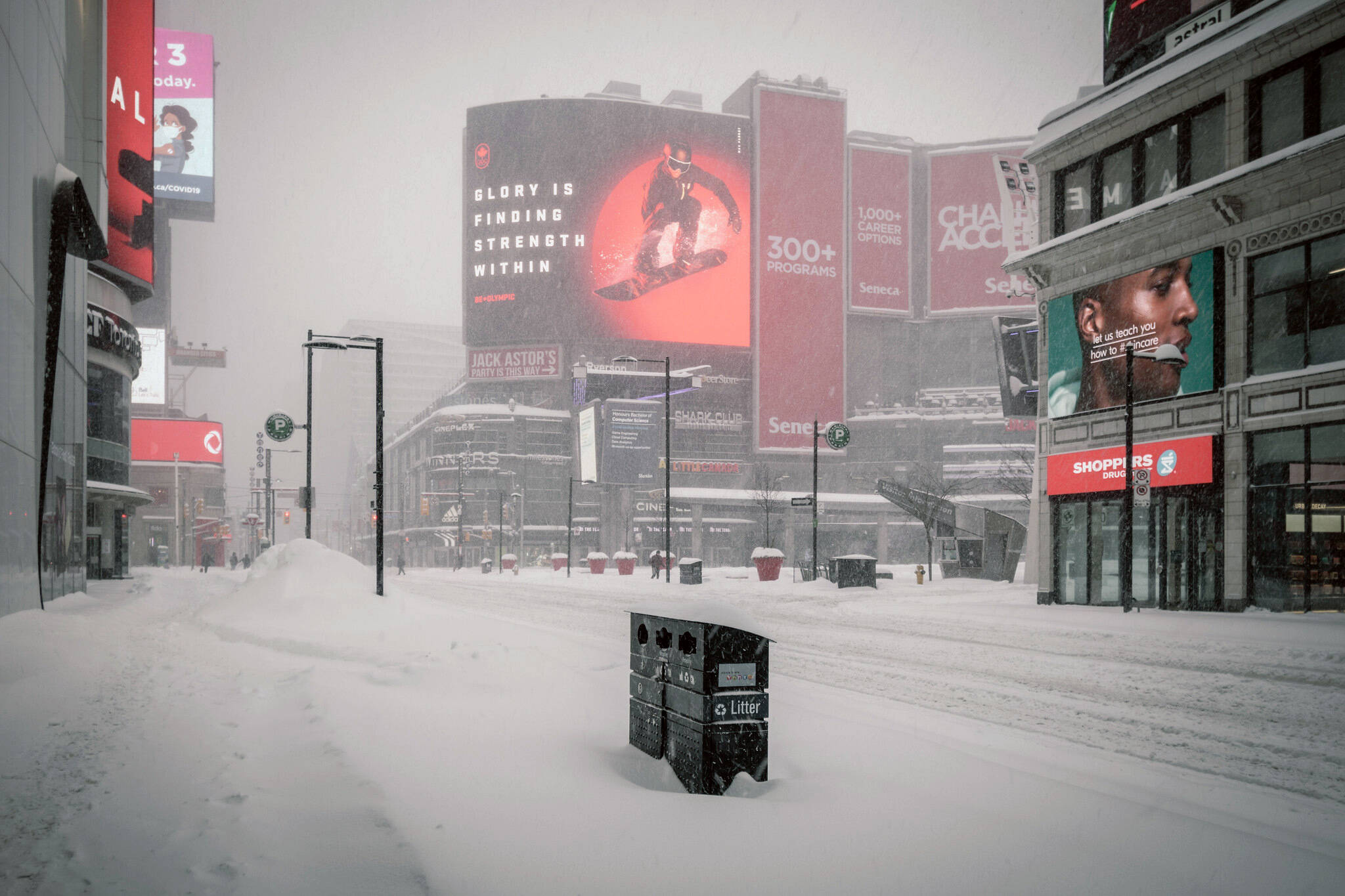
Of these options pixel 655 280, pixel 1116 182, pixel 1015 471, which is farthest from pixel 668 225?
pixel 1116 182

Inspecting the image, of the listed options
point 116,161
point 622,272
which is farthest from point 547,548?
point 116,161

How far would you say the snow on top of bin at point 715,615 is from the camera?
6129 millimetres

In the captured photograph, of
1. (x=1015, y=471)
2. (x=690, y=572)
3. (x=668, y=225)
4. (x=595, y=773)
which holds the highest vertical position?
(x=668, y=225)

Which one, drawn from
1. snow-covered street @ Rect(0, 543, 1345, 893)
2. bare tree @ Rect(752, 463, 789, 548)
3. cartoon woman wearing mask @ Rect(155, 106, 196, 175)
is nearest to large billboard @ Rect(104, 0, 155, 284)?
snow-covered street @ Rect(0, 543, 1345, 893)

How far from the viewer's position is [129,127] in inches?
1344

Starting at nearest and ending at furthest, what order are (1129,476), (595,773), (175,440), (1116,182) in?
(595,773), (1129,476), (1116,182), (175,440)

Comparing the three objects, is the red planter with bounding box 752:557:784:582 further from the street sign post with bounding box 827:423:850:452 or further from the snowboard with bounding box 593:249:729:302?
the snowboard with bounding box 593:249:729:302

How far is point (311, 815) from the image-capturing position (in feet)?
18.2

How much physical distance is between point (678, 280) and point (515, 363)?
1945cm

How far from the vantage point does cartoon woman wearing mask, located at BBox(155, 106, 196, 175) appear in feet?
232

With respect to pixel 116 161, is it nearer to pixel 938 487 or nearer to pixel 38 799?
pixel 38 799

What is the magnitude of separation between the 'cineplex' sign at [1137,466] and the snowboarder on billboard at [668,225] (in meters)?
74.7

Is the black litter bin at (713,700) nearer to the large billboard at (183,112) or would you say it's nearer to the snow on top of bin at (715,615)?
the snow on top of bin at (715,615)

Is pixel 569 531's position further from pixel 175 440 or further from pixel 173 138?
pixel 175 440
